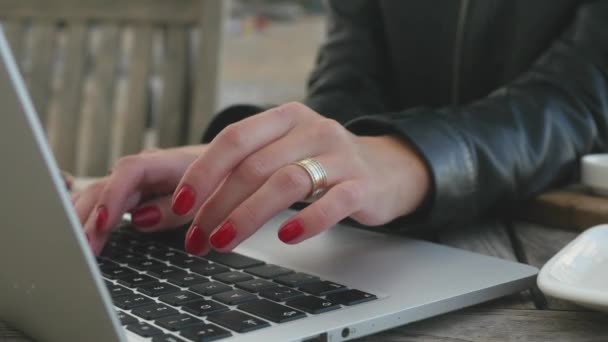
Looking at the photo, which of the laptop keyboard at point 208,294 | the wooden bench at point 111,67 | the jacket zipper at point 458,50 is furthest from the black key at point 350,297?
the wooden bench at point 111,67

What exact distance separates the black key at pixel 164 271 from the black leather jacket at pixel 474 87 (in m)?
0.21

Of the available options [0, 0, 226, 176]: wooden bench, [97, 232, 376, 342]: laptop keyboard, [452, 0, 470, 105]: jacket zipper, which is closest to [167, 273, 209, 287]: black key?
[97, 232, 376, 342]: laptop keyboard

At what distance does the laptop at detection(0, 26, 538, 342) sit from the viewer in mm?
354

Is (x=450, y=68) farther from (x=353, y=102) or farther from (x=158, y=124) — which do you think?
(x=158, y=124)

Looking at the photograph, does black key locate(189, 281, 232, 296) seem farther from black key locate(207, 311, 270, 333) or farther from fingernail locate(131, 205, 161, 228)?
fingernail locate(131, 205, 161, 228)

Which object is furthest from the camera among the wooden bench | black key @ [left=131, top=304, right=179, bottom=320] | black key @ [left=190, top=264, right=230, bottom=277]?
the wooden bench

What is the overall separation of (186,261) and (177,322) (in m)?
0.16

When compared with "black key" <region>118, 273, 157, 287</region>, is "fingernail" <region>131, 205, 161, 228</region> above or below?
below

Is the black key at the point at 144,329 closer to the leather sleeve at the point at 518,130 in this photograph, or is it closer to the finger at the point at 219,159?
the finger at the point at 219,159

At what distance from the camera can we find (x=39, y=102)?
4.94 feet

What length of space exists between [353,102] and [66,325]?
0.63 m

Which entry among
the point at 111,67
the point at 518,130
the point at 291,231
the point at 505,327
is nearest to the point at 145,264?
the point at 291,231

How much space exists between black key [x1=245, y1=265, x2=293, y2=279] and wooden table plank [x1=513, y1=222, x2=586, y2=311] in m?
0.21

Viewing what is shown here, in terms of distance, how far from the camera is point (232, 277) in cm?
54
